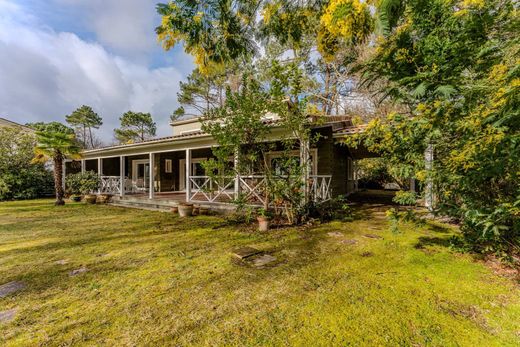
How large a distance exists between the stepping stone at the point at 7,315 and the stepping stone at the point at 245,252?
Answer: 2748mm

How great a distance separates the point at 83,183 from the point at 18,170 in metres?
4.90

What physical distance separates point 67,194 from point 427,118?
17.8 metres

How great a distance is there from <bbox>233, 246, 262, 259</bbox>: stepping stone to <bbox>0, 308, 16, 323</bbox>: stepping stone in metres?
2.75

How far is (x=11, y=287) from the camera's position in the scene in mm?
3057

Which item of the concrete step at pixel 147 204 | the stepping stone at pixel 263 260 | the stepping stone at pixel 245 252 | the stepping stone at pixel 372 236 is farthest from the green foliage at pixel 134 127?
the stepping stone at pixel 372 236

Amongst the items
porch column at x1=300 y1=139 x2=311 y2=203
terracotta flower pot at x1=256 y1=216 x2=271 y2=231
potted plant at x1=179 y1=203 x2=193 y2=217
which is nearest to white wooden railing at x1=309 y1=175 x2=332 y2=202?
porch column at x1=300 y1=139 x2=311 y2=203

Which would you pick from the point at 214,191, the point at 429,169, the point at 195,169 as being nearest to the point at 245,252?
the point at 214,191

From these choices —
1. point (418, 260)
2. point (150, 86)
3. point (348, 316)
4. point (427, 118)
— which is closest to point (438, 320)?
point (348, 316)

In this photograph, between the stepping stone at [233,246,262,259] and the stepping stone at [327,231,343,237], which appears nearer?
the stepping stone at [233,246,262,259]

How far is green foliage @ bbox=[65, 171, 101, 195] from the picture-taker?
496 inches

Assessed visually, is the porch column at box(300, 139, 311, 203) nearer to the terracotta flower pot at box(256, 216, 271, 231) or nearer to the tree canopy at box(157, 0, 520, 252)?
the terracotta flower pot at box(256, 216, 271, 231)

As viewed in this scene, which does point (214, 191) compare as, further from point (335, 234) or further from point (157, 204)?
point (157, 204)

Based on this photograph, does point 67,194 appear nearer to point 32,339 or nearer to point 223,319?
point 32,339

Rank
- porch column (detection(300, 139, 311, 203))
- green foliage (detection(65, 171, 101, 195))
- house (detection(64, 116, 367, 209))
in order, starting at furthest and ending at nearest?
green foliage (detection(65, 171, 101, 195)), house (detection(64, 116, 367, 209)), porch column (detection(300, 139, 311, 203))
